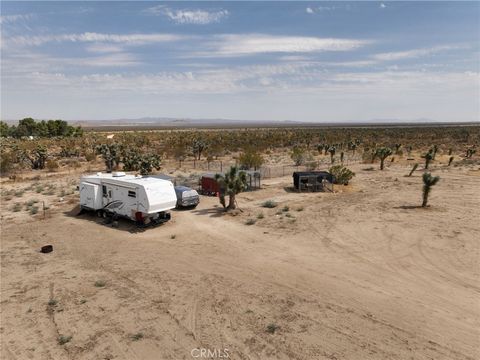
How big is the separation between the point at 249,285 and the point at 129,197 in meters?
10.3

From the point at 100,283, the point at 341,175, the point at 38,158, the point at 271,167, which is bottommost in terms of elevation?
the point at 100,283

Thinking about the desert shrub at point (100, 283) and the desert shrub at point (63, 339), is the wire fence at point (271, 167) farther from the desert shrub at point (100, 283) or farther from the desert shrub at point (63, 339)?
the desert shrub at point (63, 339)

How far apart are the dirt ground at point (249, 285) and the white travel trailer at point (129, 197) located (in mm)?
A: 909

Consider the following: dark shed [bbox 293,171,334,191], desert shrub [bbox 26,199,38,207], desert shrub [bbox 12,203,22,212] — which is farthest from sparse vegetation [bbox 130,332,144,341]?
dark shed [bbox 293,171,334,191]

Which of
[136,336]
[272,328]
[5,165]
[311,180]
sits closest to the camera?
[136,336]

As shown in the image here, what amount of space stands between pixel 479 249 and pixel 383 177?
21.0m

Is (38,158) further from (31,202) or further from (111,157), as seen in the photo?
(31,202)

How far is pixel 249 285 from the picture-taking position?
14266mm

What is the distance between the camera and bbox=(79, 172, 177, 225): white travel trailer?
2084 cm

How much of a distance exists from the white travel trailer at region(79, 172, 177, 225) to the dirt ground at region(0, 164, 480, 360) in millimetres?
909

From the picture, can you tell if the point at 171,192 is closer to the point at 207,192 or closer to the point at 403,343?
the point at 207,192

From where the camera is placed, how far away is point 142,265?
16438mm

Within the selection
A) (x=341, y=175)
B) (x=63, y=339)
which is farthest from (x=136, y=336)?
(x=341, y=175)

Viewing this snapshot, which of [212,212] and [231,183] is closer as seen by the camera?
[231,183]
